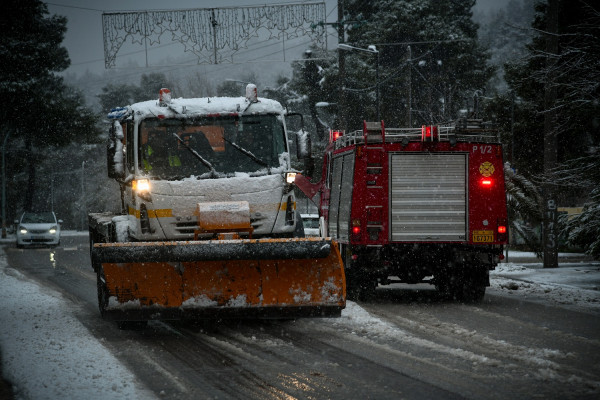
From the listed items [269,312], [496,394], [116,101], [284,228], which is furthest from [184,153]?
[116,101]

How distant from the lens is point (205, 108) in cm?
1065

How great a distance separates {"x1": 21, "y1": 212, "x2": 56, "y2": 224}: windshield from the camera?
3575 cm

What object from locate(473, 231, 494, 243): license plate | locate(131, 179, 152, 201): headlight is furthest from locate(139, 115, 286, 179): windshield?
locate(473, 231, 494, 243): license plate

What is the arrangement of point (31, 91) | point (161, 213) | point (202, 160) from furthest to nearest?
point (31, 91) < point (202, 160) < point (161, 213)

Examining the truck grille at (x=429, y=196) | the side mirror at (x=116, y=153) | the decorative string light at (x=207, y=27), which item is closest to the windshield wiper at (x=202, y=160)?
the side mirror at (x=116, y=153)

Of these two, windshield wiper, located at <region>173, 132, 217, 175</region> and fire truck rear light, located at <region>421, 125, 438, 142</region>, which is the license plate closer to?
fire truck rear light, located at <region>421, 125, 438, 142</region>

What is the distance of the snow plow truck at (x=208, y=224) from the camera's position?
9039 millimetres

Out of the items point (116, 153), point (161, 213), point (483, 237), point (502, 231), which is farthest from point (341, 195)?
point (116, 153)

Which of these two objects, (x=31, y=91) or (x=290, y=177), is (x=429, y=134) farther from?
(x=31, y=91)

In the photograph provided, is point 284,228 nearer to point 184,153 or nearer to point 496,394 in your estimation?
point 184,153

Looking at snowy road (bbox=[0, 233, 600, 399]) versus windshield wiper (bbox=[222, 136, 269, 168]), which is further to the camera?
windshield wiper (bbox=[222, 136, 269, 168])

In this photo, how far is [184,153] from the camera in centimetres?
1036

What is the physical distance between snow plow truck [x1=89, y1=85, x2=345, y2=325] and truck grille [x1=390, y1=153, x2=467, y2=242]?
2206mm

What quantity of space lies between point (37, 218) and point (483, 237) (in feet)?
90.3
